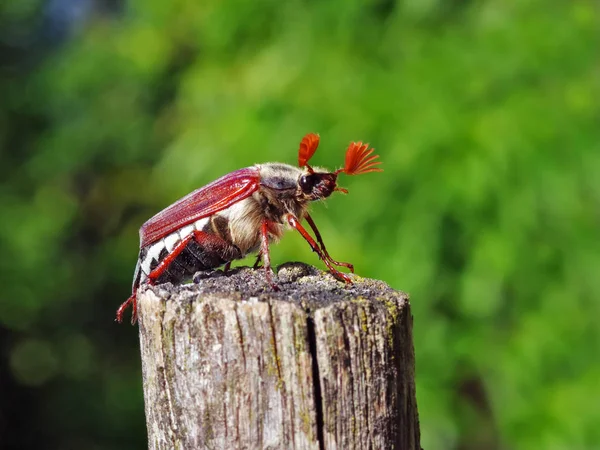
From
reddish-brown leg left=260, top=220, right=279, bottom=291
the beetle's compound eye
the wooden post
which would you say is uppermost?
the beetle's compound eye

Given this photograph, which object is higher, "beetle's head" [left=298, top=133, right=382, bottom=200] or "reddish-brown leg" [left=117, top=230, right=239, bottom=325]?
"beetle's head" [left=298, top=133, right=382, bottom=200]

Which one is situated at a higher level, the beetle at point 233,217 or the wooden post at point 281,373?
the beetle at point 233,217

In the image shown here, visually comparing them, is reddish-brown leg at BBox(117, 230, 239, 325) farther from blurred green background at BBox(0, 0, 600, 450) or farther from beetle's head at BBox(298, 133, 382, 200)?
blurred green background at BBox(0, 0, 600, 450)

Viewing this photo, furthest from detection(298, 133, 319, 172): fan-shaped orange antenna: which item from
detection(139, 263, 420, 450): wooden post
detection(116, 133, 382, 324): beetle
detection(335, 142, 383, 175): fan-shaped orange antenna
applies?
detection(139, 263, 420, 450): wooden post

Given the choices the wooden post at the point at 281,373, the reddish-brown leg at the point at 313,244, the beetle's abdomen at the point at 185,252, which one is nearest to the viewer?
the wooden post at the point at 281,373

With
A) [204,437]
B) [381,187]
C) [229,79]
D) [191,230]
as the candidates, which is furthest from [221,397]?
[229,79]

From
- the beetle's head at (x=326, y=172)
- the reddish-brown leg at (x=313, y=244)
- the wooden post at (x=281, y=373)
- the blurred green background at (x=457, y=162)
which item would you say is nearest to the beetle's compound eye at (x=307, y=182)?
the beetle's head at (x=326, y=172)

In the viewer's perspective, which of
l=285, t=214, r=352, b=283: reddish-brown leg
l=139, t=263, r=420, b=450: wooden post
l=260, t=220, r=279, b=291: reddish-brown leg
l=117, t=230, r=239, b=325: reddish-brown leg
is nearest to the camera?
l=139, t=263, r=420, b=450: wooden post

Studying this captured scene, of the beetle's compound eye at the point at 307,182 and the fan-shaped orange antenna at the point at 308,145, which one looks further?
the beetle's compound eye at the point at 307,182

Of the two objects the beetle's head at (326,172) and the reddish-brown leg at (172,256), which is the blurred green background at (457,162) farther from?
the reddish-brown leg at (172,256)
